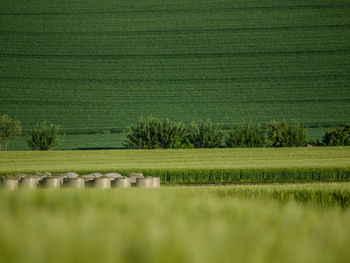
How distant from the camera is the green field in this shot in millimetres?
23328

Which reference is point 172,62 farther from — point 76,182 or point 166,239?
point 166,239

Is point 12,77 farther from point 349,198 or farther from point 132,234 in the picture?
point 132,234

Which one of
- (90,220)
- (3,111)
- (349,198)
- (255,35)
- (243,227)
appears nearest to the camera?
(90,220)

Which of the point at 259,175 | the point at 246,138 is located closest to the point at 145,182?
the point at 259,175

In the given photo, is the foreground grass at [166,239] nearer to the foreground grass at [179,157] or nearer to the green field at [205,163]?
the green field at [205,163]

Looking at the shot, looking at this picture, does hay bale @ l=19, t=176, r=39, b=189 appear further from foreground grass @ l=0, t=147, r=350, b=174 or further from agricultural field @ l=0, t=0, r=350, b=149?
agricultural field @ l=0, t=0, r=350, b=149

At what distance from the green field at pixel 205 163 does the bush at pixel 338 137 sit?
136 inches

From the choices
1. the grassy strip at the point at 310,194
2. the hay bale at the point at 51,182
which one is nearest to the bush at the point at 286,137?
the hay bale at the point at 51,182

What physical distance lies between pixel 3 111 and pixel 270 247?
4428 centimetres

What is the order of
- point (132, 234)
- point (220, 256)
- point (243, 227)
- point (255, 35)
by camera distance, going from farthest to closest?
1. point (255, 35)
2. point (243, 227)
3. point (132, 234)
4. point (220, 256)

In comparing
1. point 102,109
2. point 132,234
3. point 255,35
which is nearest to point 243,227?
point 132,234

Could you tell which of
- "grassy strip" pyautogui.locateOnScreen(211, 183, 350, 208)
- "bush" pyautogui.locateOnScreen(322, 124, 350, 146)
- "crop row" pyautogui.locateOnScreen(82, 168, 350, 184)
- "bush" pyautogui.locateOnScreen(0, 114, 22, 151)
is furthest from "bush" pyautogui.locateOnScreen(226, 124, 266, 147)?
"grassy strip" pyautogui.locateOnScreen(211, 183, 350, 208)

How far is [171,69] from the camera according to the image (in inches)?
1886

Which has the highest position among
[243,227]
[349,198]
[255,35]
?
[255,35]
